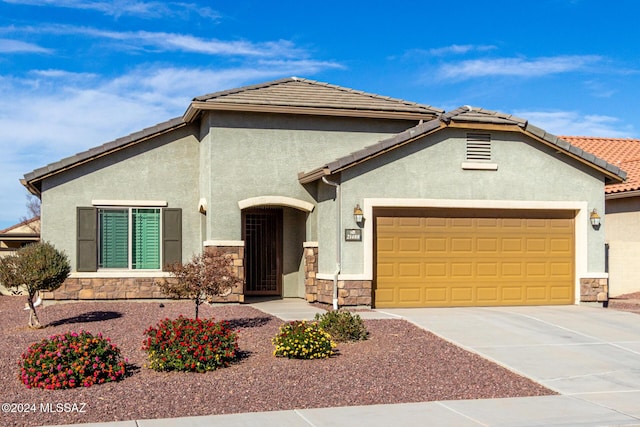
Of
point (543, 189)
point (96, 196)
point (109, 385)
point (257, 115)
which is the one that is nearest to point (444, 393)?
point (109, 385)

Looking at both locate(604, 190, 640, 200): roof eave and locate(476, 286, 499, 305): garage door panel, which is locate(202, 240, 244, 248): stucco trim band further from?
locate(604, 190, 640, 200): roof eave

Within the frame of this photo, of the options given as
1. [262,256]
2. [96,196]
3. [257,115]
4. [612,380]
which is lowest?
[612,380]

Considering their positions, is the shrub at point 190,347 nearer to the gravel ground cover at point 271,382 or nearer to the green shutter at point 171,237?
the gravel ground cover at point 271,382

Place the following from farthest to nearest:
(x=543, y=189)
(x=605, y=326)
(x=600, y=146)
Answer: (x=600, y=146)
(x=543, y=189)
(x=605, y=326)

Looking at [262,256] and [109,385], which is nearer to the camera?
[109,385]

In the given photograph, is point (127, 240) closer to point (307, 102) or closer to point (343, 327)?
point (307, 102)

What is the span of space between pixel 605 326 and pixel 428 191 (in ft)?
15.1

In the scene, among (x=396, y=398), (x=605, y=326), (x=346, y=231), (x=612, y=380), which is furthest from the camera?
(x=346, y=231)

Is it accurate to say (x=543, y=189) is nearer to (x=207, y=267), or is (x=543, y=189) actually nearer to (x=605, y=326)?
(x=605, y=326)

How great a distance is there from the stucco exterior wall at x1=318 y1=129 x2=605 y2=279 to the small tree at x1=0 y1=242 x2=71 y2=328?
5711 millimetres

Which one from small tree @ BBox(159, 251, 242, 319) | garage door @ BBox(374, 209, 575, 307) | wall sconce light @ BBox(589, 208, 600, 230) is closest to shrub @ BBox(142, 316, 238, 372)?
small tree @ BBox(159, 251, 242, 319)

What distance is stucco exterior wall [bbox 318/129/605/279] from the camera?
55.6 ft

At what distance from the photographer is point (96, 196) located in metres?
19.2

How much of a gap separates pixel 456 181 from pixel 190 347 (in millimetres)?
8520
